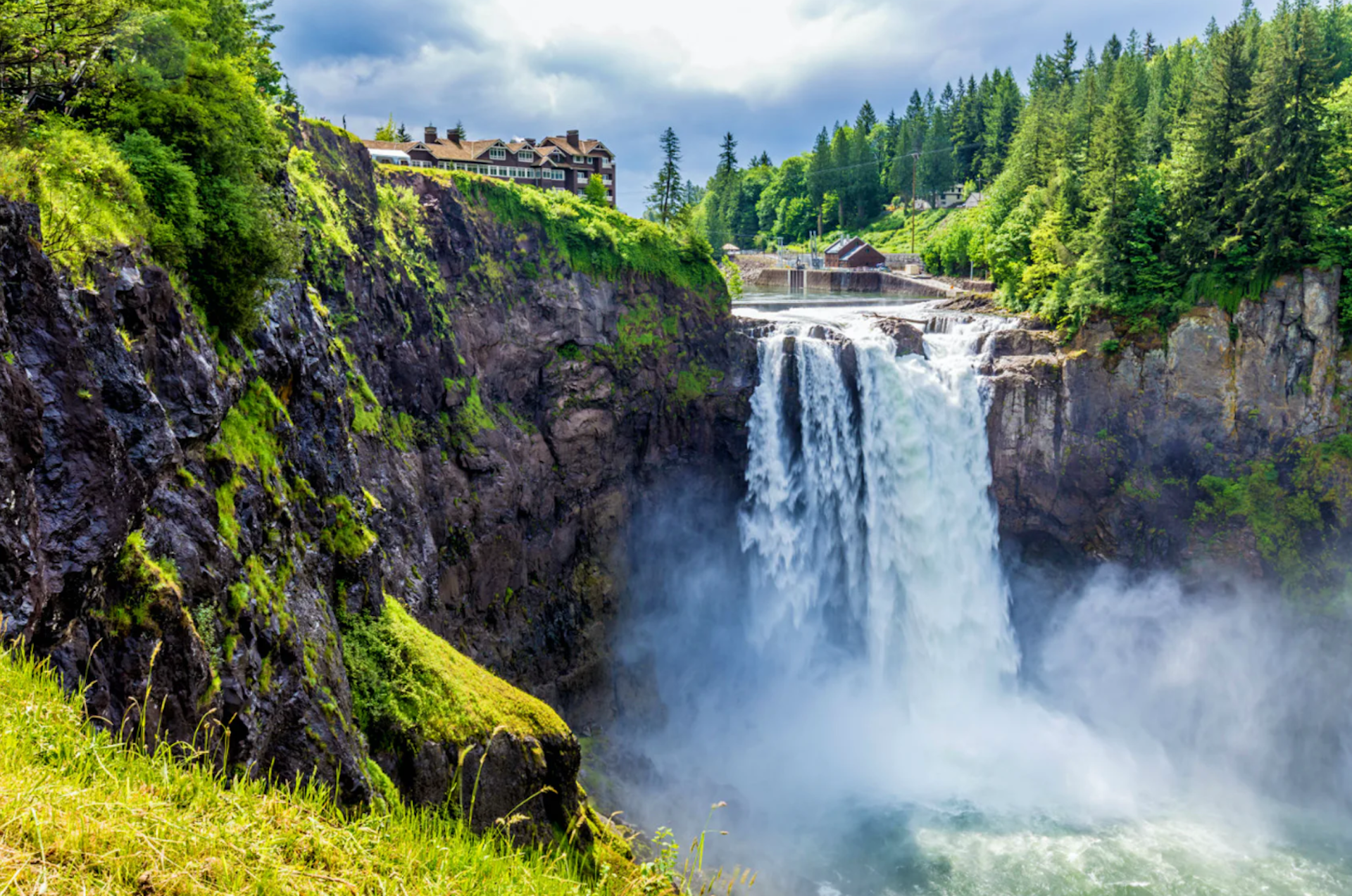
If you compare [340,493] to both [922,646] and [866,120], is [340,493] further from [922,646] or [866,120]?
[866,120]

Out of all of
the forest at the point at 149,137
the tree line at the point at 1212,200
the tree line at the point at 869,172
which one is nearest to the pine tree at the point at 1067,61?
the tree line at the point at 869,172

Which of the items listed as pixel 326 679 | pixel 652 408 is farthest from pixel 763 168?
pixel 326 679

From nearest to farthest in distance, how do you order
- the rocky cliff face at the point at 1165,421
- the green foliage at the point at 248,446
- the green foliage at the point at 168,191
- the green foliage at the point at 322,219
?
the green foliage at the point at 248,446
the green foliage at the point at 168,191
the green foliage at the point at 322,219
the rocky cliff face at the point at 1165,421

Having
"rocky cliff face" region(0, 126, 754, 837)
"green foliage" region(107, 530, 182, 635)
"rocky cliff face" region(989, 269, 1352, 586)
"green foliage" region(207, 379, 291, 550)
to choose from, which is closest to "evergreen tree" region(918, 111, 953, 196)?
"rocky cliff face" region(989, 269, 1352, 586)

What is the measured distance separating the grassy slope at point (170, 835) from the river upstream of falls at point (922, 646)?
23.5m

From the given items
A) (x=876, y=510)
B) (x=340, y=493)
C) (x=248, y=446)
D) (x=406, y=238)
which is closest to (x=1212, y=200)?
(x=876, y=510)

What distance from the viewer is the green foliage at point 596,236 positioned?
3244cm

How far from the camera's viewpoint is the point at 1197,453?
34.3 meters

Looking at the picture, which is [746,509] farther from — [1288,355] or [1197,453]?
[1288,355]

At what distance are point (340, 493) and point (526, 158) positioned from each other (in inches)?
2130

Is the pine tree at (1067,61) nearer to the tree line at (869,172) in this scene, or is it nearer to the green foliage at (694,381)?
the tree line at (869,172)

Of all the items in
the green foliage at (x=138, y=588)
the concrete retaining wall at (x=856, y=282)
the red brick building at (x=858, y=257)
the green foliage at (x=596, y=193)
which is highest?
the red brick building at (x=858, y=257)

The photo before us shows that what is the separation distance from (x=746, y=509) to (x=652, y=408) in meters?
6.11

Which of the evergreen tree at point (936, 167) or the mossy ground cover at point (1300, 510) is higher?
the evergreen tree at point (936, 167)
